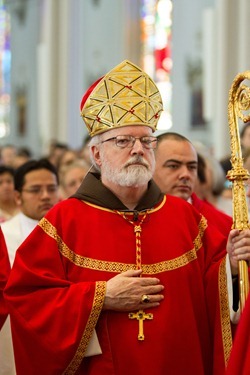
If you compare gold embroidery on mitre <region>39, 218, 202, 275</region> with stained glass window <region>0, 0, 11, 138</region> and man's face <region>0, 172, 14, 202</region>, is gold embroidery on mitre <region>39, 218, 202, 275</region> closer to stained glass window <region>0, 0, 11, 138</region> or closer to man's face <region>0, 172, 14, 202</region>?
man's face <region>0, 172, 14, 202</region>

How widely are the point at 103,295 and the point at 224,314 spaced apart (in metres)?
0.64

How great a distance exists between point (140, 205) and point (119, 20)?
725 inches

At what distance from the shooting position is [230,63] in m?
14.8

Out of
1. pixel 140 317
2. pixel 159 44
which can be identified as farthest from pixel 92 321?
pixel 159 44

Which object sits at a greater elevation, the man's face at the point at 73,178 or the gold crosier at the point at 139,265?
the man's face at the point at 73,178

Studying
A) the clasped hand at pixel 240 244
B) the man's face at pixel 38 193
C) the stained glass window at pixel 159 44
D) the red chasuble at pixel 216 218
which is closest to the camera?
the clasped hand at pixel 240 244

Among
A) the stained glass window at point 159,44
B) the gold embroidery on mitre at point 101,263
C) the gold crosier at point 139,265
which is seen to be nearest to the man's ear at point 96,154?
the gold crosier at point 139,265

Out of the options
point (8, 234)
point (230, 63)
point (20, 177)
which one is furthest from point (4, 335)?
point (230, 63)

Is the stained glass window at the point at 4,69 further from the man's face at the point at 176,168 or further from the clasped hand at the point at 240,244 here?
the clasped hand at the point at 240,244

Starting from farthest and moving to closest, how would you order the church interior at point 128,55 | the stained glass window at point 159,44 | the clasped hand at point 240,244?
1. the stained glass window at point 159,44
2. the church interior at point 128,55
3. the clasped hand at point 240,244

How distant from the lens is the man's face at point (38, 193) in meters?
6.53

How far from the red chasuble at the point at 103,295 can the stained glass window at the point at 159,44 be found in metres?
16.5

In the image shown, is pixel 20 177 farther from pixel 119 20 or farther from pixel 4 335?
pixel 119 20

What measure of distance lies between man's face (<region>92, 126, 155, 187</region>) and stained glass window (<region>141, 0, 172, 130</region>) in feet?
53.9
